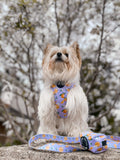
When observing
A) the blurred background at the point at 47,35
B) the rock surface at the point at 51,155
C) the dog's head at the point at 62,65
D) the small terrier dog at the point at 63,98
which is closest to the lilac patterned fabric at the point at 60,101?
the small terrier dog at the point at 63,98

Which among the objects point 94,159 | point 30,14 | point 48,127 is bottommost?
point 94,159

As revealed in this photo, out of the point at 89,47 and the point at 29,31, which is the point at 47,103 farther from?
the point at 89,47

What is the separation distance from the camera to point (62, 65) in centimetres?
320

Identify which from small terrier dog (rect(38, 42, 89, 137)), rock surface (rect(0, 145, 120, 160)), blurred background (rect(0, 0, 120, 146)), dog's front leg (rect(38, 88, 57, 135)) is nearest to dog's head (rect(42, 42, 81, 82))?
small terrier dog (rect(38, 42, 89, 137))

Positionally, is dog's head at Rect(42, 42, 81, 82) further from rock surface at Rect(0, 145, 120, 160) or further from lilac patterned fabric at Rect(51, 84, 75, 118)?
rock surface at Rect(0, 145, 120, 160)

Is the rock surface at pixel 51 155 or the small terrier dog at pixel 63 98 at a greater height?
the small terrier dog at pixel 63 98

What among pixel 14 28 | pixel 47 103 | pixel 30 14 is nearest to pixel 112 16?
pixel 30 14

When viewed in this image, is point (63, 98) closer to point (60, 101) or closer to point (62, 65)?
point (60, 101)

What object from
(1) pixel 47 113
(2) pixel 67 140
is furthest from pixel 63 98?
(2) pixel 67 140

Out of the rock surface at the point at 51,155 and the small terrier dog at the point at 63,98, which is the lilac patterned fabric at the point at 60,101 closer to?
the small terrier dog at the point at 63,98

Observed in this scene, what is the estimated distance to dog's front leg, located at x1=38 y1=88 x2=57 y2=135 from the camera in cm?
315

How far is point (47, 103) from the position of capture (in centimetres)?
313

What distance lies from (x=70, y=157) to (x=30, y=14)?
3.12 meters

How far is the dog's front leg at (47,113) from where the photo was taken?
124 inches
